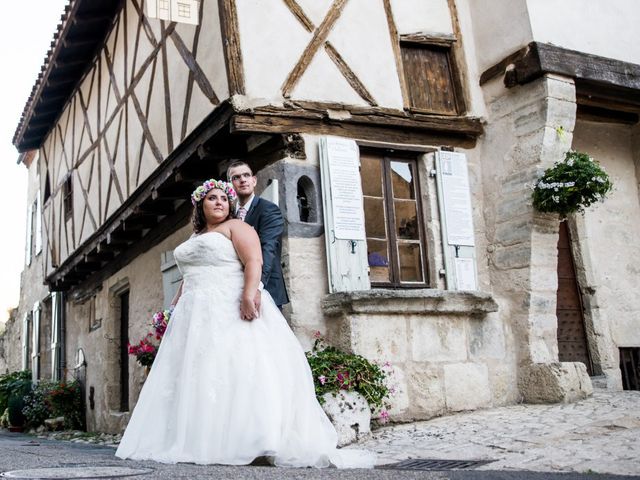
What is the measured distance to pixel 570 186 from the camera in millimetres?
5941

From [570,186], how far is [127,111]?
5.26 m

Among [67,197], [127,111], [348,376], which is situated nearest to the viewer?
[348,376]

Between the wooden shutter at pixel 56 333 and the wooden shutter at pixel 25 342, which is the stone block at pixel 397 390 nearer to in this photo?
the wooden shutter at pixel 56 333

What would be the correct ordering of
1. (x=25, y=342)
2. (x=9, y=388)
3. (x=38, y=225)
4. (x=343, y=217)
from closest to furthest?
(x=343, y=217), (x=9, y=388), (x=38, y=225), (x=25, y=342)

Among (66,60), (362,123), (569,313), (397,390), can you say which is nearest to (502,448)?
(397,390)

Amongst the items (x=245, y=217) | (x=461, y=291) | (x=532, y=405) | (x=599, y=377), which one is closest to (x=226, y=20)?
A: (x=245, y=217)

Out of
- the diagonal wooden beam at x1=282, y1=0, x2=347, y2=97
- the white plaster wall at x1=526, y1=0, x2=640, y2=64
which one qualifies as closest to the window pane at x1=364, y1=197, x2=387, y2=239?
the diagonal wooden beam at x1=282, y1=0, x2=347, y2=97

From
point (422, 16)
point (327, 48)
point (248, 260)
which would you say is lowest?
point (248, 260)

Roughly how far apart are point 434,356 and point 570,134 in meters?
2.33

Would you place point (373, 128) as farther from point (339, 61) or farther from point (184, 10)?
point (184, 10)

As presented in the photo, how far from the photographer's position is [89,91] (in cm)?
1048

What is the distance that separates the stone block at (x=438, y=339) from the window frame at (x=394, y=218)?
0.46m

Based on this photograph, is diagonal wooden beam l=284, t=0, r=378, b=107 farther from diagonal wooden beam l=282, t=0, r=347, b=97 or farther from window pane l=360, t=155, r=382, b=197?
window pane l=360, t=155, r=382, b=197

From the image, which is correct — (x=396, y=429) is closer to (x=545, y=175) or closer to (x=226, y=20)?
(x=545, y=175)
